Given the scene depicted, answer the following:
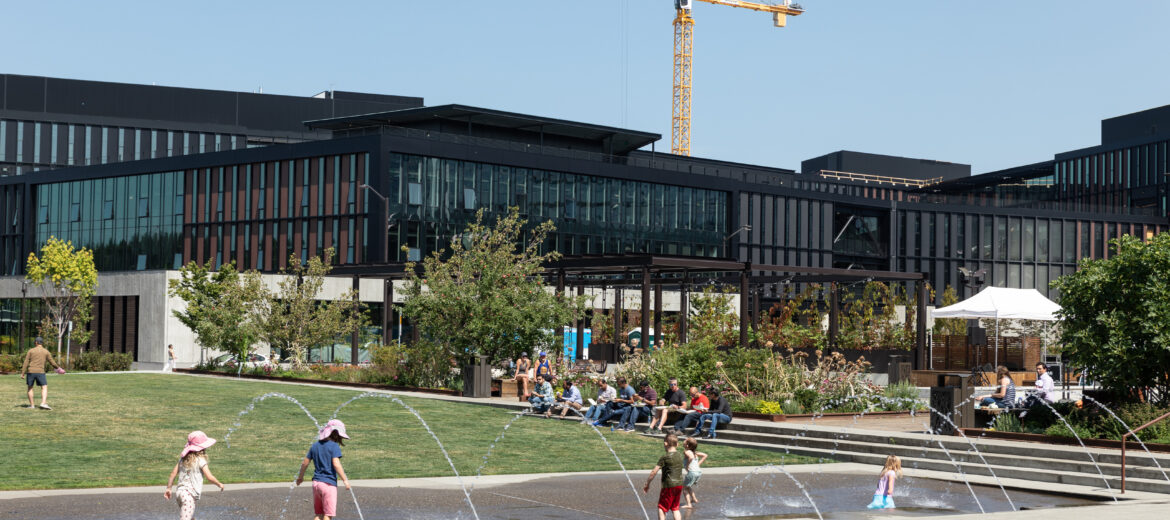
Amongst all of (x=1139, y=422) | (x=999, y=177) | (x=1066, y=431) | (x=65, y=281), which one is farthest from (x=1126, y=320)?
(x=999, y=177)

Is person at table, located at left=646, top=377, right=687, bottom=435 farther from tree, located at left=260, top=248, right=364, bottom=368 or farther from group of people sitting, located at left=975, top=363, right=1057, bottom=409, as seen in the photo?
tree, located at left=260, top=248, right=364, bottom=368

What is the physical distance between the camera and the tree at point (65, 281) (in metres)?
53.1

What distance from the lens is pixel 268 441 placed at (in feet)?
71.2

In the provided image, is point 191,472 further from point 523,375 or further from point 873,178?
point 873,178

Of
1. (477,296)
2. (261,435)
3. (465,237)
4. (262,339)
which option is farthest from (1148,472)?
(465,237)

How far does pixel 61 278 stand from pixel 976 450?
43.2m

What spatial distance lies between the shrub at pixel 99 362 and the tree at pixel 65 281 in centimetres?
310

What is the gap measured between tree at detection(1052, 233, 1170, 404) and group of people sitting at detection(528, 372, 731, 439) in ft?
21.7

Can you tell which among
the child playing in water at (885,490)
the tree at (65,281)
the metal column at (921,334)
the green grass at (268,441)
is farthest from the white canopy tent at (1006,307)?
the tree at (65,281)

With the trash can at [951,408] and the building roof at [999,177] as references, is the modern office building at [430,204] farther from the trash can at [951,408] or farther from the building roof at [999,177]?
the trash can at [951,408]

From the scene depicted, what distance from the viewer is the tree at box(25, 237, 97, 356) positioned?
5312cm

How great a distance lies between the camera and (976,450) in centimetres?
2086

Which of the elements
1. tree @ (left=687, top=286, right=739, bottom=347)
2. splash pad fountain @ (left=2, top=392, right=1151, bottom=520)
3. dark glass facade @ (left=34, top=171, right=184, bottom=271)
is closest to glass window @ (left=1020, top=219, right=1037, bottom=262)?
tree @ (left=687, top=286, right=739, bottom=347)

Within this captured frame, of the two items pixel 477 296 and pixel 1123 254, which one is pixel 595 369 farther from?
pixel 1123 254
